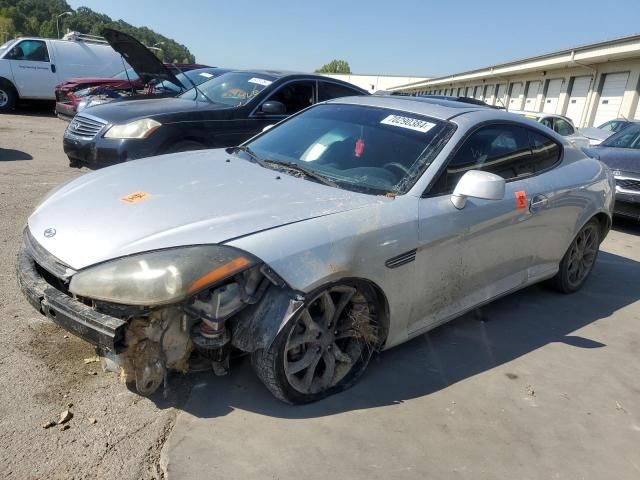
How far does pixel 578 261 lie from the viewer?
15.3ft

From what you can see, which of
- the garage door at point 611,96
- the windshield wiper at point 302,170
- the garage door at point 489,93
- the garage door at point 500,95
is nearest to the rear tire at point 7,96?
the windshield wiper at point 302,170

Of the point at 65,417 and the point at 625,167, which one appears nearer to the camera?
the point at 65,417

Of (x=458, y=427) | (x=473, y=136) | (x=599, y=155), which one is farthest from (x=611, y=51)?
(x=458, y=427)

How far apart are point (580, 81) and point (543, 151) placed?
840 inches

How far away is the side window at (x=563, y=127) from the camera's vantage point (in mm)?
11242

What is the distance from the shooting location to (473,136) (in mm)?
3422

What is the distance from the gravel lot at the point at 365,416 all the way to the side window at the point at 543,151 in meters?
1.30

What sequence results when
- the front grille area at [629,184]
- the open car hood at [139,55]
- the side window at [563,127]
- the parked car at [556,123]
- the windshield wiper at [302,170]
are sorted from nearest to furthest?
1. the windshield wiper at [302,170]
2. the open car hood at [139,55]
3. the front grille area at [629,184]
4. the parked car at [556,123]
5. the side window at [563,127]

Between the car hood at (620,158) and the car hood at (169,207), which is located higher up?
the car hood at (169,207)

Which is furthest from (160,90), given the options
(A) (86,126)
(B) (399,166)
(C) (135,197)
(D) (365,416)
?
(D) (365,416)

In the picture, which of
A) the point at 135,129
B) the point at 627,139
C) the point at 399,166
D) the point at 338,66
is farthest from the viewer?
the point at 338,66

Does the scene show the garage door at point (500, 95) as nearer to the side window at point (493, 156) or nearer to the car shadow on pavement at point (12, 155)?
the car shadow on pavement at point (12, 155)

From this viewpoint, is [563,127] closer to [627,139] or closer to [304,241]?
[627,139]

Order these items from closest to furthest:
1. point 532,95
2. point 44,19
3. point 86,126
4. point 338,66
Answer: point 86,126
point 532,95
point 44,19
point 338,66
